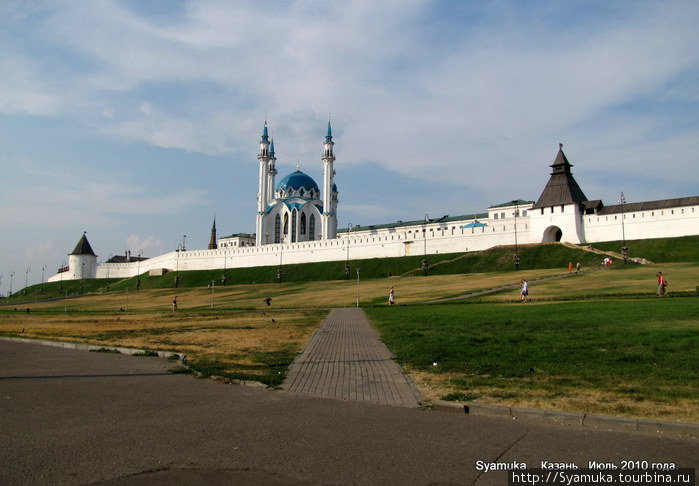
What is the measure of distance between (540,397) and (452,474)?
12.1 feet

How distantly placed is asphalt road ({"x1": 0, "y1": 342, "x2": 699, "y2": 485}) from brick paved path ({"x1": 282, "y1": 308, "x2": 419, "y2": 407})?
600mm

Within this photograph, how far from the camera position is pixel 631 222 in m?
70.6

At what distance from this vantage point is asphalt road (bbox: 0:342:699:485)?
562cm

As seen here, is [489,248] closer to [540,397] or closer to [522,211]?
[522,211]

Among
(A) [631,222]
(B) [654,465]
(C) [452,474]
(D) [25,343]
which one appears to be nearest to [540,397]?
(B) [654,465]

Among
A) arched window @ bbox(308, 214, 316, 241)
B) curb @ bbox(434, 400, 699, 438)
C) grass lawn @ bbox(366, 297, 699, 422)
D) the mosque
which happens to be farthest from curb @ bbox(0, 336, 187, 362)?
arched window @ bbox(308, 214, 316, 241)

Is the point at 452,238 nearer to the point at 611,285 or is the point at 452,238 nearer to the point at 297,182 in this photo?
the point at 611,285

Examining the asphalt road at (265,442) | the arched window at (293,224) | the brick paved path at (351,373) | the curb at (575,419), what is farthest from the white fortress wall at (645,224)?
the asphalt road at (265,442)

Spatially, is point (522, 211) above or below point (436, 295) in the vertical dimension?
above

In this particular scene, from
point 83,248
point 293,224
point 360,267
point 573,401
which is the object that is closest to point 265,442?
point 573,401

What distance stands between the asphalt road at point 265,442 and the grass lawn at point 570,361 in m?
1.34

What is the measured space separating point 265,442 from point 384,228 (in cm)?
12247

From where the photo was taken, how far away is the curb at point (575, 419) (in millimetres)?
6887

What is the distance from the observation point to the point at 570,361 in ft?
38.4
